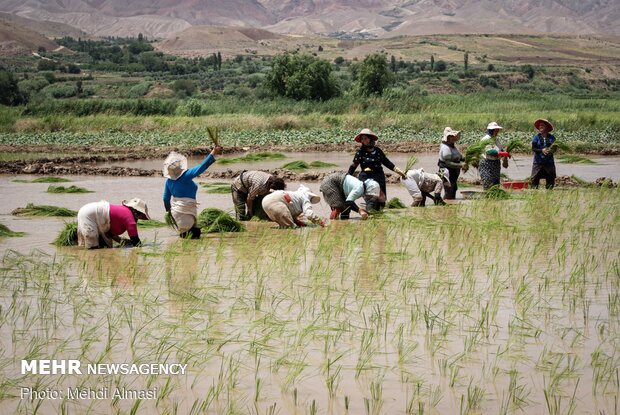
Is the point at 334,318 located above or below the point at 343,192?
below

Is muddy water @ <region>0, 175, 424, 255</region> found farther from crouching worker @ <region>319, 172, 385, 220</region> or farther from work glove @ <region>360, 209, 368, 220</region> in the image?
work glove @ <region>360, 209, 368, 220</region>

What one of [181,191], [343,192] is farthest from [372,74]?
[181,191]

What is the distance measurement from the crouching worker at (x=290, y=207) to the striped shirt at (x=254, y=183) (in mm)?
266

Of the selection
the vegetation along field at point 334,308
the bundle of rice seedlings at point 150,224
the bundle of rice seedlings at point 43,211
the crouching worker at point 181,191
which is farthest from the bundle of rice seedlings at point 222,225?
the bundle of rice seedlings at point 43,211

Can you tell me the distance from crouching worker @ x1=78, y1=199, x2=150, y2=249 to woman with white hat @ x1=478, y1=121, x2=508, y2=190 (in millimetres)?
5988

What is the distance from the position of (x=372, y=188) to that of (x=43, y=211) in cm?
469

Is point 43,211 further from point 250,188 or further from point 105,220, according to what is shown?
point 105,220

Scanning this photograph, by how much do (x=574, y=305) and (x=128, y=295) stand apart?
3.63 meters

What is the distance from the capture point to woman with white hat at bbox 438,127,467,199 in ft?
45.9

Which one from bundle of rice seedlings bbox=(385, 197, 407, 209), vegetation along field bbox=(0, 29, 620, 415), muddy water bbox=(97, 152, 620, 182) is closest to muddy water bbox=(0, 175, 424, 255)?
vegetation along field bbox=(0, 29, 620, 415)

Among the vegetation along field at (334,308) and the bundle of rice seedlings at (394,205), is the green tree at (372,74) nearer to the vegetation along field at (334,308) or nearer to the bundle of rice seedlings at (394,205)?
the vegetation along field at (334,308)

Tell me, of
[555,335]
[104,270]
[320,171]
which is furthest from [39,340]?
[320,171]

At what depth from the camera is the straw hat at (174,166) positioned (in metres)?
10.6

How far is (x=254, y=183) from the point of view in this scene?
1180 centimetres
